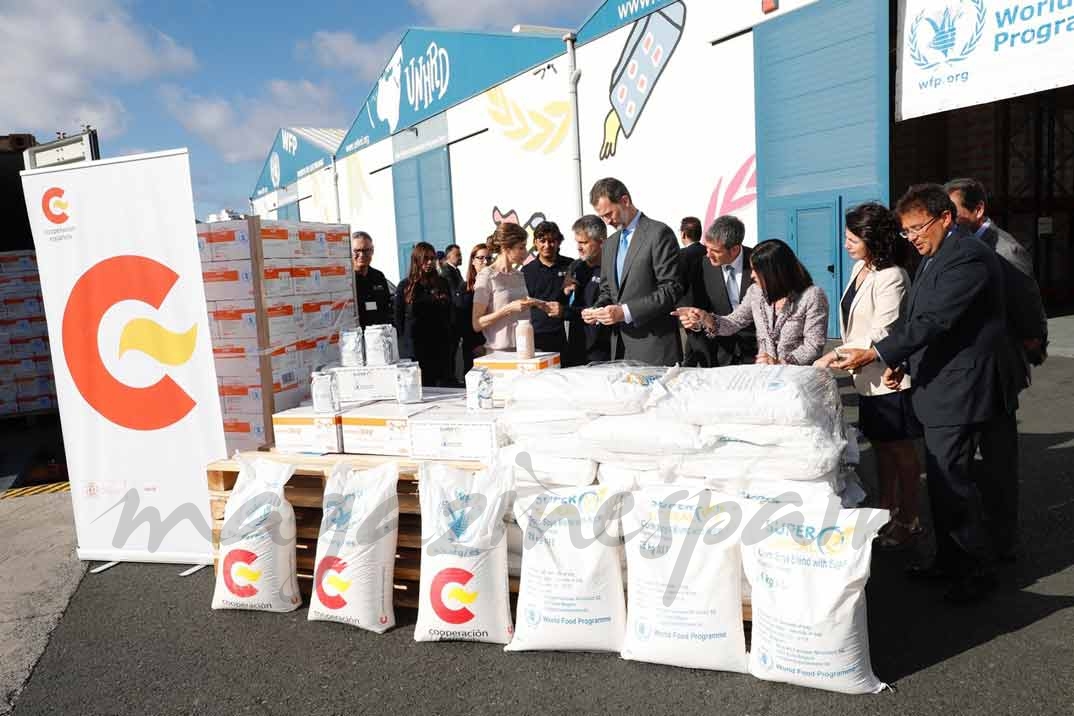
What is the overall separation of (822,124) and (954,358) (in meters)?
7.17

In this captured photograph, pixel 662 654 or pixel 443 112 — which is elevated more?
pixel 443 112

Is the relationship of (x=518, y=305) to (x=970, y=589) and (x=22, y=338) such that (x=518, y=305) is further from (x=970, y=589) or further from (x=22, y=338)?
(x=22, y=338)

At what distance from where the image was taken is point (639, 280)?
3875mm

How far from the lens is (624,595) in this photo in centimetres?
285

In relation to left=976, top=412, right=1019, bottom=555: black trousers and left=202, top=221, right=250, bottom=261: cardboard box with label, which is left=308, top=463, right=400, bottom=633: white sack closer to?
left=202, top=221, right=250, bottom=261: cardboard box with label

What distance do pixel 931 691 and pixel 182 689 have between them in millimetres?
2600

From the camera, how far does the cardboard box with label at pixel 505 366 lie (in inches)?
140

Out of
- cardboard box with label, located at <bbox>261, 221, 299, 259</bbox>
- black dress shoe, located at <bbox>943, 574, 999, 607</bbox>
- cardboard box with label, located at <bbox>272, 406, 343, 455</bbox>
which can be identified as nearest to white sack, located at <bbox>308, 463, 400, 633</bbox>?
cardboard box with label, located at <bbox>272, 406, 343, 455</bbox>

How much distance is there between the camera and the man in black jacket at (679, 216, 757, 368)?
451cm

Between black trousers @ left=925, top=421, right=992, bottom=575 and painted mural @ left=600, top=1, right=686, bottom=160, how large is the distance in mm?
9136

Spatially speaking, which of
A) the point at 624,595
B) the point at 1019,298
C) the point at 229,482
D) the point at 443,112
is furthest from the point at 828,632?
the point at 443,112

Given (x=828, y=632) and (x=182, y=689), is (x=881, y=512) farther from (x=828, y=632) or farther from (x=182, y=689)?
(x=182, y=689)

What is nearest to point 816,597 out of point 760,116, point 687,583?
point 687,583

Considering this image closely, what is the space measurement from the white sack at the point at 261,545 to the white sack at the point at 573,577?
1128mm
